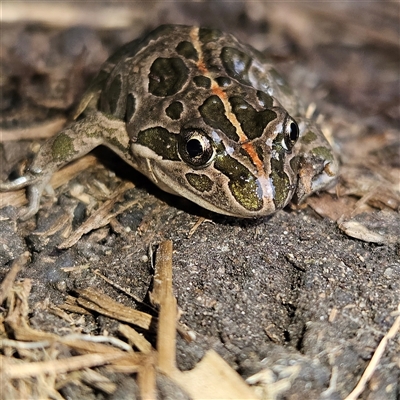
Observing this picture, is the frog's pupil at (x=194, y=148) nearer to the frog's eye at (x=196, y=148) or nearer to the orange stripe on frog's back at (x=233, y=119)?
the frog's eye at (x=196, y=148)

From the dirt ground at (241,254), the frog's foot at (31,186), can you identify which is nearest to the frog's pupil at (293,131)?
the dirt ground at (241,254)

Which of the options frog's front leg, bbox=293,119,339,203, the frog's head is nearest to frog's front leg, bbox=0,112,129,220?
the frog's head

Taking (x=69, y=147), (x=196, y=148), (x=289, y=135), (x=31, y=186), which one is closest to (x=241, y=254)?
(x=196, y=148)

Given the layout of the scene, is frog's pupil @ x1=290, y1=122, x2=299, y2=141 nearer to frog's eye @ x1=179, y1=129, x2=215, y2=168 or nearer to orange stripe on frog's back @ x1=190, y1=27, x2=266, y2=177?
orange stripe on frog's back @ x1=190, y1=27, x2=266, y2=177

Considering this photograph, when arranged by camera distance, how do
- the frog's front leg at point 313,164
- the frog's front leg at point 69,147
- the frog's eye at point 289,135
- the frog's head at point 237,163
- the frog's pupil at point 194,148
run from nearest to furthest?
1. the frog's head at point 237,163
2. the frog's pupil at point 194,148
3. the frog's eye at point 289,135
4. the frog's front leg at point 313,164
5. the frog's front leg at point 69,147

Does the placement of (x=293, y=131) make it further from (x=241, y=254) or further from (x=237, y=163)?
(x=241, y=254)

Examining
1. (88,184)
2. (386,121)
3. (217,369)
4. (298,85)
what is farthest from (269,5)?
(217,369)

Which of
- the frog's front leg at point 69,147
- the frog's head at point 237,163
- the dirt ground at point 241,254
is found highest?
the frog's head at point 237,163
